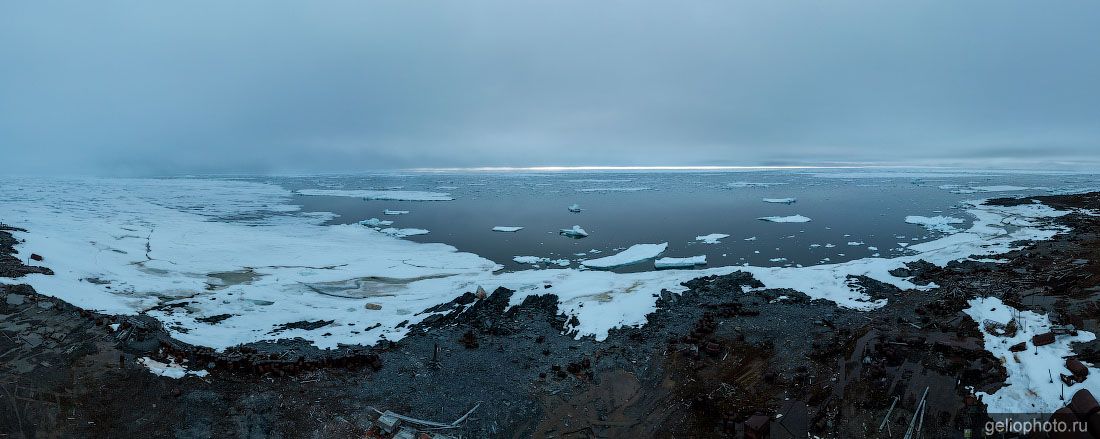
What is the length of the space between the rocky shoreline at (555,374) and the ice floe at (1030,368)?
0.15m

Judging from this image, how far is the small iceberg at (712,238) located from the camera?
19516mm

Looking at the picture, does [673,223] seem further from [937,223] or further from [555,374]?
[555,374]

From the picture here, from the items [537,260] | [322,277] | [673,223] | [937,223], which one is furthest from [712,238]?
[322,277]

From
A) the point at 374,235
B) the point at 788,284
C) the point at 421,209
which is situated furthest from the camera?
the point at 421,209

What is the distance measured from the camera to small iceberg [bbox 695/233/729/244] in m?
19.5

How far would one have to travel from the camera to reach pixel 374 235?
851 inches

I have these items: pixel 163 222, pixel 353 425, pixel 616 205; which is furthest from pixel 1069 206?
pixel 163 222

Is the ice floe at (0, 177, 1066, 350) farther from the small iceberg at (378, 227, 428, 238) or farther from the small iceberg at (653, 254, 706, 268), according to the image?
the small iceberg at (653, 254, 706, 268)

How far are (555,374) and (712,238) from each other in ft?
46.9

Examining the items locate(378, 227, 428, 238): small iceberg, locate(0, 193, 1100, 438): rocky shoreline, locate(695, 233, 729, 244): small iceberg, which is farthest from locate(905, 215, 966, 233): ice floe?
locate(378, 227, 428, 238): small iceberg

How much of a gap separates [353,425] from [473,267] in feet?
30.6

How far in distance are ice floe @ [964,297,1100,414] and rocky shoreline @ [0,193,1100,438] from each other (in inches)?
5.8

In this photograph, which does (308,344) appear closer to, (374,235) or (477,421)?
(477,421)

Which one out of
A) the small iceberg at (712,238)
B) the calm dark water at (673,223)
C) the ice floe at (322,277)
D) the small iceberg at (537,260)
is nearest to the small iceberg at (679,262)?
the calm dark water at (673,223)
